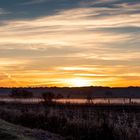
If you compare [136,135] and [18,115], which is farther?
[18,115]

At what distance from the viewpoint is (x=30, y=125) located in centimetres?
3456

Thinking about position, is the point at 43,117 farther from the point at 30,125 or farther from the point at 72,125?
the point at 72,125

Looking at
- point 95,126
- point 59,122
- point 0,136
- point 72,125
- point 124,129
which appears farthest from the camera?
point 59,122

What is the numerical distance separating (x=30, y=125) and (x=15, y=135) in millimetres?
11264

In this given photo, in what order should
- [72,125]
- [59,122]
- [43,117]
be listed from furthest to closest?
[43,117], [59,122], [72,125]

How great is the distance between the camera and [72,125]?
97.3 feet

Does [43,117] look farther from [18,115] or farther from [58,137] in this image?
[58,137]

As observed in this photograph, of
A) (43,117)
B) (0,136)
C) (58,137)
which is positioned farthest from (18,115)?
(0,136)

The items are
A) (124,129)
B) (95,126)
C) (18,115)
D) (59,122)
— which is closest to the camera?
(124,129)

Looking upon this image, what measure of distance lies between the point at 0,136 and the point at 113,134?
5.87 meters

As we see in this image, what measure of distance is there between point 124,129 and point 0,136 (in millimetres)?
6315

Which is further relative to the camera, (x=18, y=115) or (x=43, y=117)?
(x=18, y=115)

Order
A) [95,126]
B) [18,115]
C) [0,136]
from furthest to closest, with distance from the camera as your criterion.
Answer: [18,115] < [95,126] < [0,136]

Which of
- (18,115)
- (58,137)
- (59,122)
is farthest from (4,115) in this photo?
(58,137)
